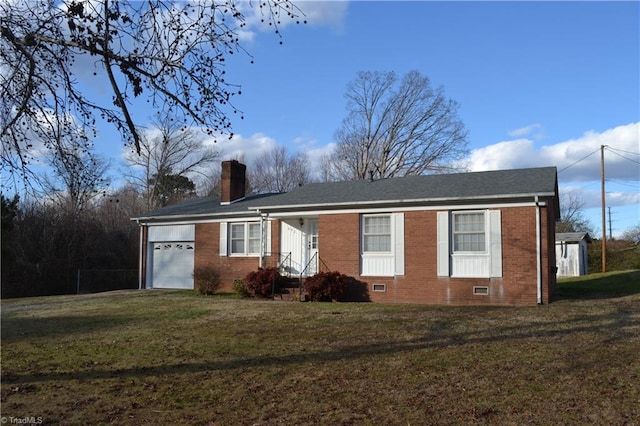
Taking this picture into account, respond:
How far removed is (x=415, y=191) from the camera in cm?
1853

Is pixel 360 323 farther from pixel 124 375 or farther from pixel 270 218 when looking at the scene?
pixel 270 218

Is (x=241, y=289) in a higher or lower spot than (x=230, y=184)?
lower

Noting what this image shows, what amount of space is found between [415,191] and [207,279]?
350 inches

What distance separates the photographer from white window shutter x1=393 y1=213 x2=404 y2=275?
1805 cm

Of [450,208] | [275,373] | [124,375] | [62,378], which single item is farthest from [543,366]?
[450,208]

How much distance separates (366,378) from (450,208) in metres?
10.7

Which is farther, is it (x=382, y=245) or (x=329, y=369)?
(x=382, y=245)

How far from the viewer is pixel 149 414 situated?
20.7 feet

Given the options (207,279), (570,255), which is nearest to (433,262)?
(207,279)


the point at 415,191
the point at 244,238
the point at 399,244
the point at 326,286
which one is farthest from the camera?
the point at 244,238

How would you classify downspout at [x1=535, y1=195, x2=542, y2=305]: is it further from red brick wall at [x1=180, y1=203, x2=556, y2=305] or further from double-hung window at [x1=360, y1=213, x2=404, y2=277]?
double-hung window at [x1=360, y1=213, x2=404, y2=277]

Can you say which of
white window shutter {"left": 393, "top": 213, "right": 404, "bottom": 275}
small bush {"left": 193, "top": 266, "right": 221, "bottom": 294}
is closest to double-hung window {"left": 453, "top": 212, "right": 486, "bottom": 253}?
white window shutter {"left": 393, "top": 213, "right": 404, "bottom": 275}

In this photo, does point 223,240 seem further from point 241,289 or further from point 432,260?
point 432,260

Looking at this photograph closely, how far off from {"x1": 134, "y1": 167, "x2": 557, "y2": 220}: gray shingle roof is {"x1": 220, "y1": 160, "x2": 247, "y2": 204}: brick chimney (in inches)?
40.2
